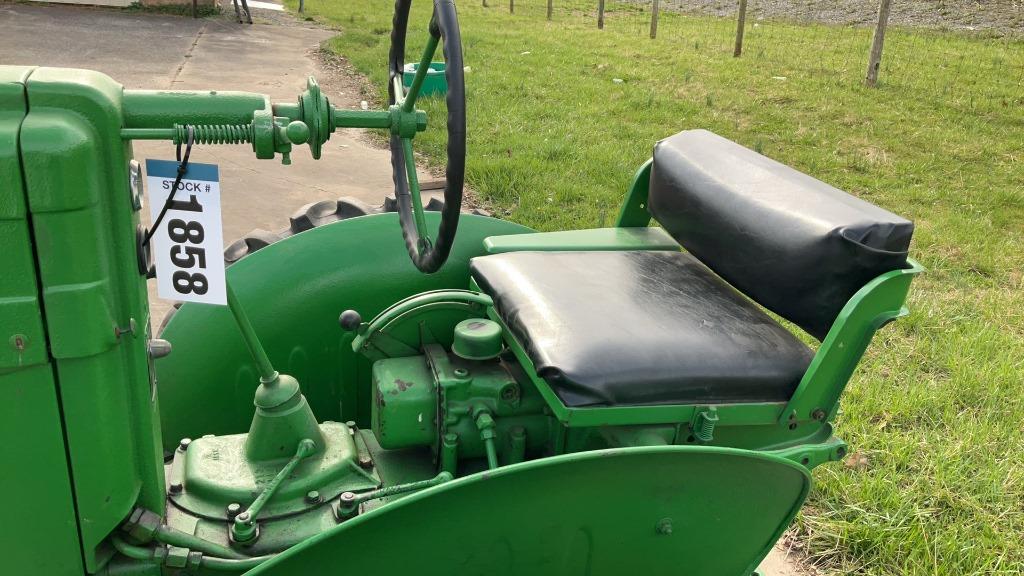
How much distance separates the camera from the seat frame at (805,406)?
5.81 feet

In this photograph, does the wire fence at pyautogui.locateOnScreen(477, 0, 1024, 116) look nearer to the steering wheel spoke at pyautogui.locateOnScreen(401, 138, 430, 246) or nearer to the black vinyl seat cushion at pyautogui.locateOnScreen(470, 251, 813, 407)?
the black vinyl seat cushion at pyautogui.locateOnScreen(470, 251, 813, 407)

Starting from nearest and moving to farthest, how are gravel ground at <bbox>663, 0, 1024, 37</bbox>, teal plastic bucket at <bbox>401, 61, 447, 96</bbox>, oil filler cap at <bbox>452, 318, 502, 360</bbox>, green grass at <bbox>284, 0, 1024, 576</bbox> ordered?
oil filler cap at <bbox>452, 318, 502, 360</bbox> → green grass at <bbox>284, 0, 1024, 576</bbox> → teal plastic bucket at <bbox>401, 61, 447, 96</bbox> → gravel ground at <bbox>663, 0, 1024, 37</bbox>

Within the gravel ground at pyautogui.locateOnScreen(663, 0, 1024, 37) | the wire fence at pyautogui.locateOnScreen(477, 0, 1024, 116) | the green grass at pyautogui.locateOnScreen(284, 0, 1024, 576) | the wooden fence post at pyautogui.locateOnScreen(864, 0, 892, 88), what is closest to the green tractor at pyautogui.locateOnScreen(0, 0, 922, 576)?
the green grass at pyautogui.locateOnScreen(284, 0, 1024, 576)

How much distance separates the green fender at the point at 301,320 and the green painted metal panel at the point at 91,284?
686 mm

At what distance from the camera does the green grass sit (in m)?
2.68

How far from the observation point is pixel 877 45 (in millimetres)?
8070

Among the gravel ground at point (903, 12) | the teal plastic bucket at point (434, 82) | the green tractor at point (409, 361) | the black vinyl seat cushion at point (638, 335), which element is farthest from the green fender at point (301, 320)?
the gravel ground at point (903, 12)

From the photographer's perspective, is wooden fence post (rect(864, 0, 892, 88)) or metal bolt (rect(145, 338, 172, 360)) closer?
metal bolt (rect(145, 338, 172, 360))

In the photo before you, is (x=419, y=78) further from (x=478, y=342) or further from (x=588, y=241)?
(x=588, y=241)

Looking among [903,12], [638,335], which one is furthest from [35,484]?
[903,12]

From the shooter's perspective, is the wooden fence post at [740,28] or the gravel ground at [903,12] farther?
the gravel ground at [903,12]

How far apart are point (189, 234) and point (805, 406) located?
1314 millimetres

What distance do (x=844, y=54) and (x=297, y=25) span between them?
7.41 metres

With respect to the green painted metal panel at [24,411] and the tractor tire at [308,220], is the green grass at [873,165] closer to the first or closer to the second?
the tractor tire at [308,220]
